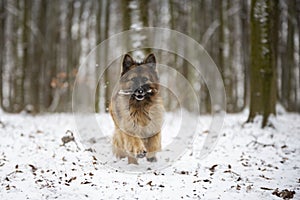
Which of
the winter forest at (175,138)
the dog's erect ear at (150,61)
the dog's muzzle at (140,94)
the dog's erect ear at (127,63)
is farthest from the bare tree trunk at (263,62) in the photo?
the dog's erect ear at (127,63)

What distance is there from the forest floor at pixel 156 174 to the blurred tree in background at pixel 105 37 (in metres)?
7.40

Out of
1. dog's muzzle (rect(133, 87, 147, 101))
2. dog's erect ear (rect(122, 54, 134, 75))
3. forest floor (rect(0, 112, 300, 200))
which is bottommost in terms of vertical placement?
forest floor (rect(0, 112, 300, 200))

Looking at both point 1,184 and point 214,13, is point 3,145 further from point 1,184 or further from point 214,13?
point 214,13

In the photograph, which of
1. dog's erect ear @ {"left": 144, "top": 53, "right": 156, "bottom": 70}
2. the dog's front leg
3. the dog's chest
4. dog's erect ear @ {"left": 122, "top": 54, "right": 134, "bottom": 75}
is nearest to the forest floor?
the dog's front leg

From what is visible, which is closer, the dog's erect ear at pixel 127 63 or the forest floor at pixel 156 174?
the forest floor at pixel 156 174

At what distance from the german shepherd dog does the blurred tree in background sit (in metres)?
7.36

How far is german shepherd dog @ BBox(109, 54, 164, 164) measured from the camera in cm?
600

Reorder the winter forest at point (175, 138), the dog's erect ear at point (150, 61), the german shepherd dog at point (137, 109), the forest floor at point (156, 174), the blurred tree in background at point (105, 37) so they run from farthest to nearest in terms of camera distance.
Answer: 1. the blurred tree in background at point (105, 37)
2. the dog's erect ear at point (150, 61)
3. the german shepherd dog at point (137, 109)
4. the winter forest at point (175, 138)
5. the forest floor at point (156, 174)

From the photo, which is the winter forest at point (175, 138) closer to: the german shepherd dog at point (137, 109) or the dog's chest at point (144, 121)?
the german shepherd dog at point (137, 109)

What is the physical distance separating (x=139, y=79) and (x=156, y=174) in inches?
70.7

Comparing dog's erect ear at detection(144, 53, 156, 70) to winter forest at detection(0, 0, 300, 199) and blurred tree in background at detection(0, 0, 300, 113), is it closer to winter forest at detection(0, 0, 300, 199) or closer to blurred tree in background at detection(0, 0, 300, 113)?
winter forest at detection(0, 0, 300, 199)

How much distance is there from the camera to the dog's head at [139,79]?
237 inches

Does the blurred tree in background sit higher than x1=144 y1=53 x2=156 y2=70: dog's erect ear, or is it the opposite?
the blurred tree in background

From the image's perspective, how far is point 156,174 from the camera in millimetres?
5469
